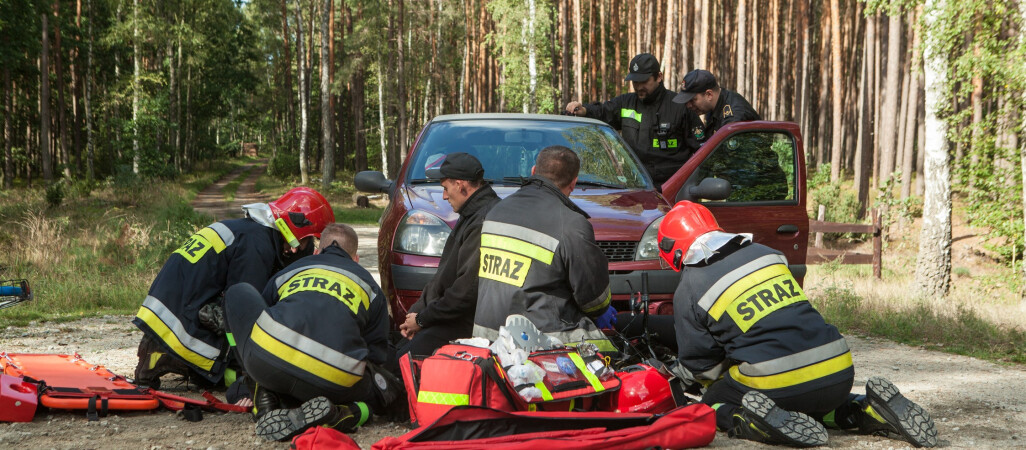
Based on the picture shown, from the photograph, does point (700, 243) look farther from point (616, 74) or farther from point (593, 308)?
point (616, 74)

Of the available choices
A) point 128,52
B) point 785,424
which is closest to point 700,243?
point 785,424

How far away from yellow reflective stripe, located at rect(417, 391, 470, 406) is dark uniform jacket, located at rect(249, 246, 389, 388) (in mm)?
472

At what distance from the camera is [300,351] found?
A: 3.98m

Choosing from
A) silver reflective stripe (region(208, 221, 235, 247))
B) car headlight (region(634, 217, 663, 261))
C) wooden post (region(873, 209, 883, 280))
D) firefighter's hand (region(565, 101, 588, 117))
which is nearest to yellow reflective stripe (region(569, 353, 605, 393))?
car headlight (region(634, 217, 663, 261))

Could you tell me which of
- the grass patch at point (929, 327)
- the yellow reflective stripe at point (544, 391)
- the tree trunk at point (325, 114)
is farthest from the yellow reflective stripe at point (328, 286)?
the tree trunk at point (325, 114)

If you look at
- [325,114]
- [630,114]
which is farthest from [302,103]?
[630,114]

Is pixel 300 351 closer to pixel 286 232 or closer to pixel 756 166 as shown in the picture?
pixel 286 232

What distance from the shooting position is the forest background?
468 inches

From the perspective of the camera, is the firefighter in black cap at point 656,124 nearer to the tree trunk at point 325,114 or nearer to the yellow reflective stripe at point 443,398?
the yellow reflective stripe at point 443,398

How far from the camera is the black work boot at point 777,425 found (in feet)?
12.4

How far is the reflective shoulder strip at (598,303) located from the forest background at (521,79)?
859 centimetres

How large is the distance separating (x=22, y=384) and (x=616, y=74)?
40470 millimetres

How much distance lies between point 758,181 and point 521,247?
3.16m

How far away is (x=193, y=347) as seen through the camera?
16.0ft
